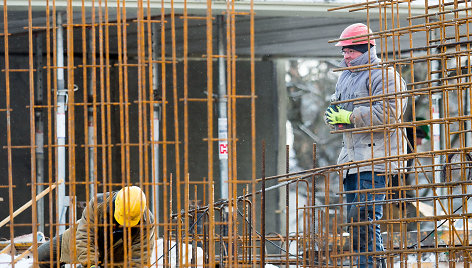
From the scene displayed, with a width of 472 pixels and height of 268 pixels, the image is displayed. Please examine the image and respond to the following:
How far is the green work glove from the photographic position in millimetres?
7348

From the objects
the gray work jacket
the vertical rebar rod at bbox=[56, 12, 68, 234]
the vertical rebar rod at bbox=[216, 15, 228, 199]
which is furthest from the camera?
the vertical rebar rod at bbox=[216, 15, 228, 199]

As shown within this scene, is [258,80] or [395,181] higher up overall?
[258,80]

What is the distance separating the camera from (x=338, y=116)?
24.2 ft

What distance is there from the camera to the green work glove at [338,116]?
735 cm

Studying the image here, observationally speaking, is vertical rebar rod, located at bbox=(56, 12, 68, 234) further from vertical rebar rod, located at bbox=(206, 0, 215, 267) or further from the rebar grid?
vertical rebar rod, located at bbox=(206, 0, 215, 267)

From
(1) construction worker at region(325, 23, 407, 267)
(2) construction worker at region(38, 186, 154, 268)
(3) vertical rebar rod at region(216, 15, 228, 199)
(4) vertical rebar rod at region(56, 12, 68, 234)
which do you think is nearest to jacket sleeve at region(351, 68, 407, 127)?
(1) construction worker at region(325, 23, 407, 267)

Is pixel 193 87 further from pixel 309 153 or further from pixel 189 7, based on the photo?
pixel 309 153

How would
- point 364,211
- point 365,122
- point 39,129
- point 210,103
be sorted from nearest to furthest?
point 210,103, point 364,211, point 365,122, point 39,129

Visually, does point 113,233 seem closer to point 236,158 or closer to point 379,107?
point 236,158

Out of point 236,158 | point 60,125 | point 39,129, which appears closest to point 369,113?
point 236,158

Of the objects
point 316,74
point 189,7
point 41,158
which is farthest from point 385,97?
point 316,74

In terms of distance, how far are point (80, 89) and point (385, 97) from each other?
366 inches

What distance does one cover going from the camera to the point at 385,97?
6.79m

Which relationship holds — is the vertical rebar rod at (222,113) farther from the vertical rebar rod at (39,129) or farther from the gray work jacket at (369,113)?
the gray work jacket at (369,113)
